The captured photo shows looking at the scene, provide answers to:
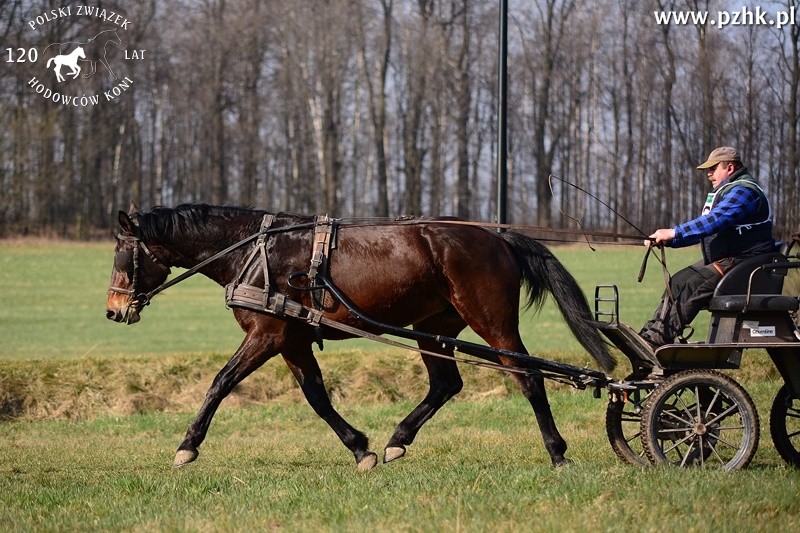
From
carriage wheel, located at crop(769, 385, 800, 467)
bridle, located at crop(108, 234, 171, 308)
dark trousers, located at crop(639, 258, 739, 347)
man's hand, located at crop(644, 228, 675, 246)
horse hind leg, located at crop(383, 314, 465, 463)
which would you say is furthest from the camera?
horse hind leg, located at crop(383, 314, 465, 463)

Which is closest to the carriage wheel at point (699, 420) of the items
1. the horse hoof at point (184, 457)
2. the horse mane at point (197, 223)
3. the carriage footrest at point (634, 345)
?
the carriage footrest at point (634, 345)

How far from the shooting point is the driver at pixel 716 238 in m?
6.52

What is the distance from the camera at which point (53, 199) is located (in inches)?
1592

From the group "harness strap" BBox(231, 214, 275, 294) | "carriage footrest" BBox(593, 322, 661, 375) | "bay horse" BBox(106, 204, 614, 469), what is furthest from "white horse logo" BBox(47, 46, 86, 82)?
"carriage footrest" BBox(593, 322, 661, 375)

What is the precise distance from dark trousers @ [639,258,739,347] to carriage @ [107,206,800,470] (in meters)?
0.11

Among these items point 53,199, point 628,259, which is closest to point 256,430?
point 628,259

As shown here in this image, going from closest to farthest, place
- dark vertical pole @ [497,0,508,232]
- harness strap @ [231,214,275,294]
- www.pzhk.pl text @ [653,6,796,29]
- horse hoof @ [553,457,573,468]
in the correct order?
horse hoof @ [553,457,573,468]
harness strap @ [231,214,275,294]
dark vertical pole @ [497,0,508,232]
www.pzhk.pl text @ [653,6,796,29]

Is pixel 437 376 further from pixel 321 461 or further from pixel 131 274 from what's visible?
pixel 131 274

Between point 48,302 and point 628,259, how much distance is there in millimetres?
18660

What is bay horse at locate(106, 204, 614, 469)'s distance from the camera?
24.1 feet

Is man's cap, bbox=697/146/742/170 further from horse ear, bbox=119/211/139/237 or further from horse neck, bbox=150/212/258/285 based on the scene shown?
horse ear, bbox=119/211/139/237

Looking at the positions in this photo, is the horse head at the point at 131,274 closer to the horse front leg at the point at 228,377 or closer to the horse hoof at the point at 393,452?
the horse front leg at the point at 228,377

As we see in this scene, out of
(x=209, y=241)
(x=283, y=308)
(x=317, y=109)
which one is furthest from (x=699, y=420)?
(x=317, y=109)

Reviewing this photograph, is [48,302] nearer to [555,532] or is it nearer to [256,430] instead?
[256,430]
